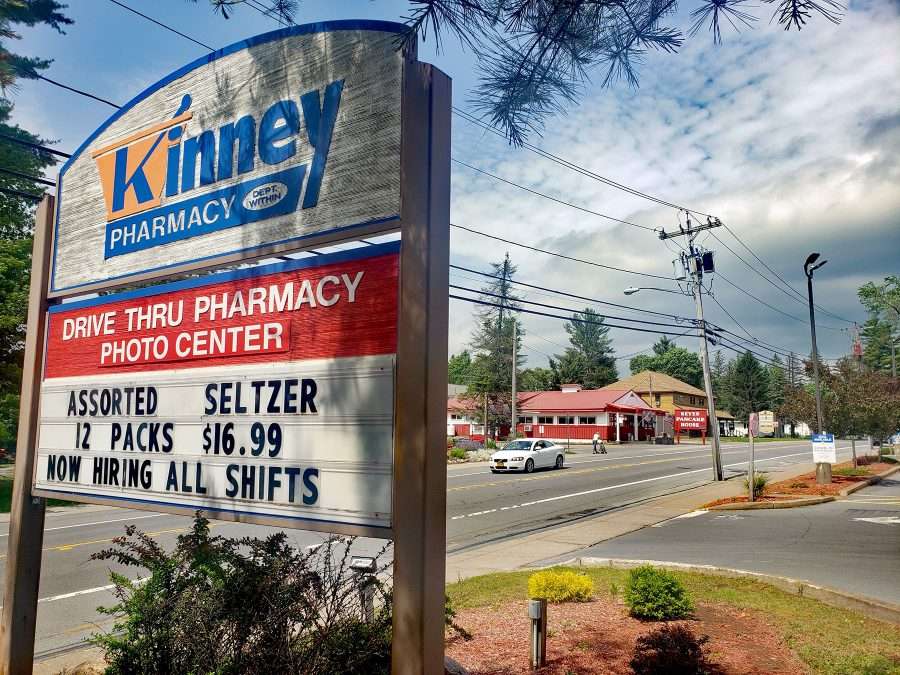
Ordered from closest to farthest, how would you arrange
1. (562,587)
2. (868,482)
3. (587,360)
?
(562,587) → (868,482) → (587,360)

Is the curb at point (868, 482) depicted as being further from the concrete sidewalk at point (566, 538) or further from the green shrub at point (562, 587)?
the green shrub at point (562, 587)

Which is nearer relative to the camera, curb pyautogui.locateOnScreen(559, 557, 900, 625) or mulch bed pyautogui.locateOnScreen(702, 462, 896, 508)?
curb pyautogui.locateOnScreen(559, 557, 900, 625)

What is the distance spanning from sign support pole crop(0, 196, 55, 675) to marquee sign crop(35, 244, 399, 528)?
0.13 m

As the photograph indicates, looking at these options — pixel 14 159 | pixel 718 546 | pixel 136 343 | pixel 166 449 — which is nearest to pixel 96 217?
pixel 136 343

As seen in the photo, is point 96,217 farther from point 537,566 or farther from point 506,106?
point 537,566

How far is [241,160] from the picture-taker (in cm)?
→ 368

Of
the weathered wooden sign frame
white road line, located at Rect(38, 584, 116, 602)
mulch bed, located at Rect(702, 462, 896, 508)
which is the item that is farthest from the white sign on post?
the weathered wooden sign frame

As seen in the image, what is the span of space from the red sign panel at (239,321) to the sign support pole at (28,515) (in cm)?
21

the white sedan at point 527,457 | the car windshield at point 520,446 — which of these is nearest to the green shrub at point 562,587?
the white sedan at point 527,457

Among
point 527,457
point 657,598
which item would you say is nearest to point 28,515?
point 657,598

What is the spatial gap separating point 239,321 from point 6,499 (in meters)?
18.7

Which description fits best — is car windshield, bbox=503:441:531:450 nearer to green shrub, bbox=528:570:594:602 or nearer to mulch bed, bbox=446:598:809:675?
green shrub, bbox=528:570:594:602

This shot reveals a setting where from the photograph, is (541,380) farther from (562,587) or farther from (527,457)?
(562,587)

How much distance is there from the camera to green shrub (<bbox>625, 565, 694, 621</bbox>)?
6.11 meters
